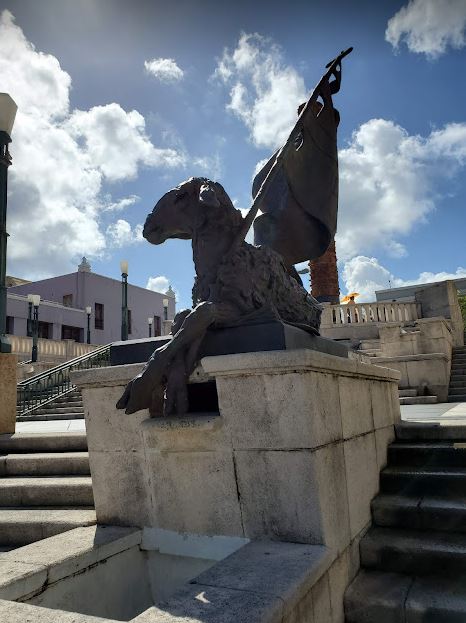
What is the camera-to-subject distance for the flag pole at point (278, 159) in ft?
10.6

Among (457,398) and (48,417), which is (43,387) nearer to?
(48,417)

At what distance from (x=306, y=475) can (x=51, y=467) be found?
9.68 ft

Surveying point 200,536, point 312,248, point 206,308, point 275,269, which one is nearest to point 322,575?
point 200,536

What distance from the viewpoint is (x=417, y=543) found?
8.98 feet

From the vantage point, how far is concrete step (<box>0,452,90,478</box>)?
13.7 ft

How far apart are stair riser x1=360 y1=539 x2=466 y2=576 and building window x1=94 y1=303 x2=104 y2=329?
37.6 m

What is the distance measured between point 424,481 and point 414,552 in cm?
74

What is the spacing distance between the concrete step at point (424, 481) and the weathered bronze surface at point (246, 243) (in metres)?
1.30

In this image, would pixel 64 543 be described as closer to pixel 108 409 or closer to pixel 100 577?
pixel 100 577

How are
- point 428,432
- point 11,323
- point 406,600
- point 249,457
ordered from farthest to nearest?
point 11,323, point 428,432, point 249,457, point 406,600

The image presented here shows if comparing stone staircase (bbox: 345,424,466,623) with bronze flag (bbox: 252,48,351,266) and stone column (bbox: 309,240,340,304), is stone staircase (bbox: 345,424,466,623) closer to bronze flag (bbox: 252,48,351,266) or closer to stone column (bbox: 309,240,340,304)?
bronze flag (bbox: 252,48,351,266)

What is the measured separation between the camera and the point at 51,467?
427 centimetres

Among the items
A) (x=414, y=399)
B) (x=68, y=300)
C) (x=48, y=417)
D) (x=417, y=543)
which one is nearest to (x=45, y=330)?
(x=68, y=300)

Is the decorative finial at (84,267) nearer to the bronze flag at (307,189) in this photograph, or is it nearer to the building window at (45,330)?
the building window at (45,330)
